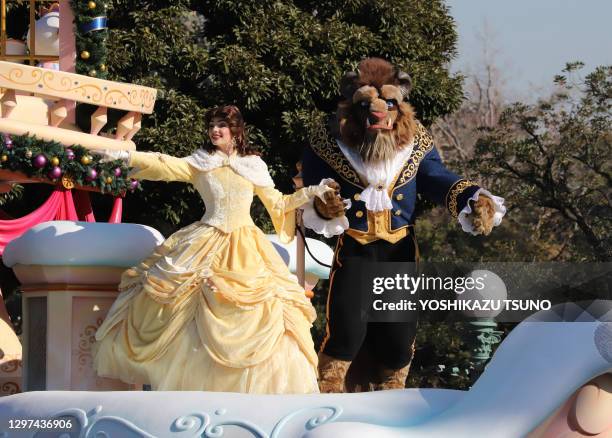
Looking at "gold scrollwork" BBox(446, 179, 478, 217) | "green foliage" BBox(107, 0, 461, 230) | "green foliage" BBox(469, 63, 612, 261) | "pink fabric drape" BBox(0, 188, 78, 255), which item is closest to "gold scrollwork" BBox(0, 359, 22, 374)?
"pink fabric drape" BBox(0, 188, 78, 255)

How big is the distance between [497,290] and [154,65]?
22.8 ft

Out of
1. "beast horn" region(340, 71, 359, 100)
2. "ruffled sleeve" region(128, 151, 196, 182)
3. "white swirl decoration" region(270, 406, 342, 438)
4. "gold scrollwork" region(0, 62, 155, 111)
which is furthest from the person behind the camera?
"gold scrollwork" region(0, 62, 155, 111)

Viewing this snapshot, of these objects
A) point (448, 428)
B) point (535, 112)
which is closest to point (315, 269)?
point (448, 428)

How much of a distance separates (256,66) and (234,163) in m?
5.75

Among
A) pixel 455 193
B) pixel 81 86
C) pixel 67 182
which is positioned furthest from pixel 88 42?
pixel 455 193

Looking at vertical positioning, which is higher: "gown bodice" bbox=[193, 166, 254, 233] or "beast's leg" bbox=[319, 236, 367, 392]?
"gown bodice" bbox=[193, 166, 254, 233]

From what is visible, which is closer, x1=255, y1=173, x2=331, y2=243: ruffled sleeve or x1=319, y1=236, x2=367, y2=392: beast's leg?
x1=255, y1=173, x2=331, y2=243: ruffled sleeve

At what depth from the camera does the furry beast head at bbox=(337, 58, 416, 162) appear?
4.97 metres

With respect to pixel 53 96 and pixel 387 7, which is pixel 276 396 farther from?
pixel 387 7

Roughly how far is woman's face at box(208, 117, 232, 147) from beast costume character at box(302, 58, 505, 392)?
41 cm

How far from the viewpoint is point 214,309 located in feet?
14.4

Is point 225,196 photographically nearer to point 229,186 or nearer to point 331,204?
point 229,186

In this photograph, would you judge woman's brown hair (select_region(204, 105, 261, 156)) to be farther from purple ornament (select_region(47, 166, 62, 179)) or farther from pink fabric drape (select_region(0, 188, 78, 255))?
pink fabric drape (select_region(0, 188, 78, 255))

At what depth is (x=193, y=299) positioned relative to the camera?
441 cm
